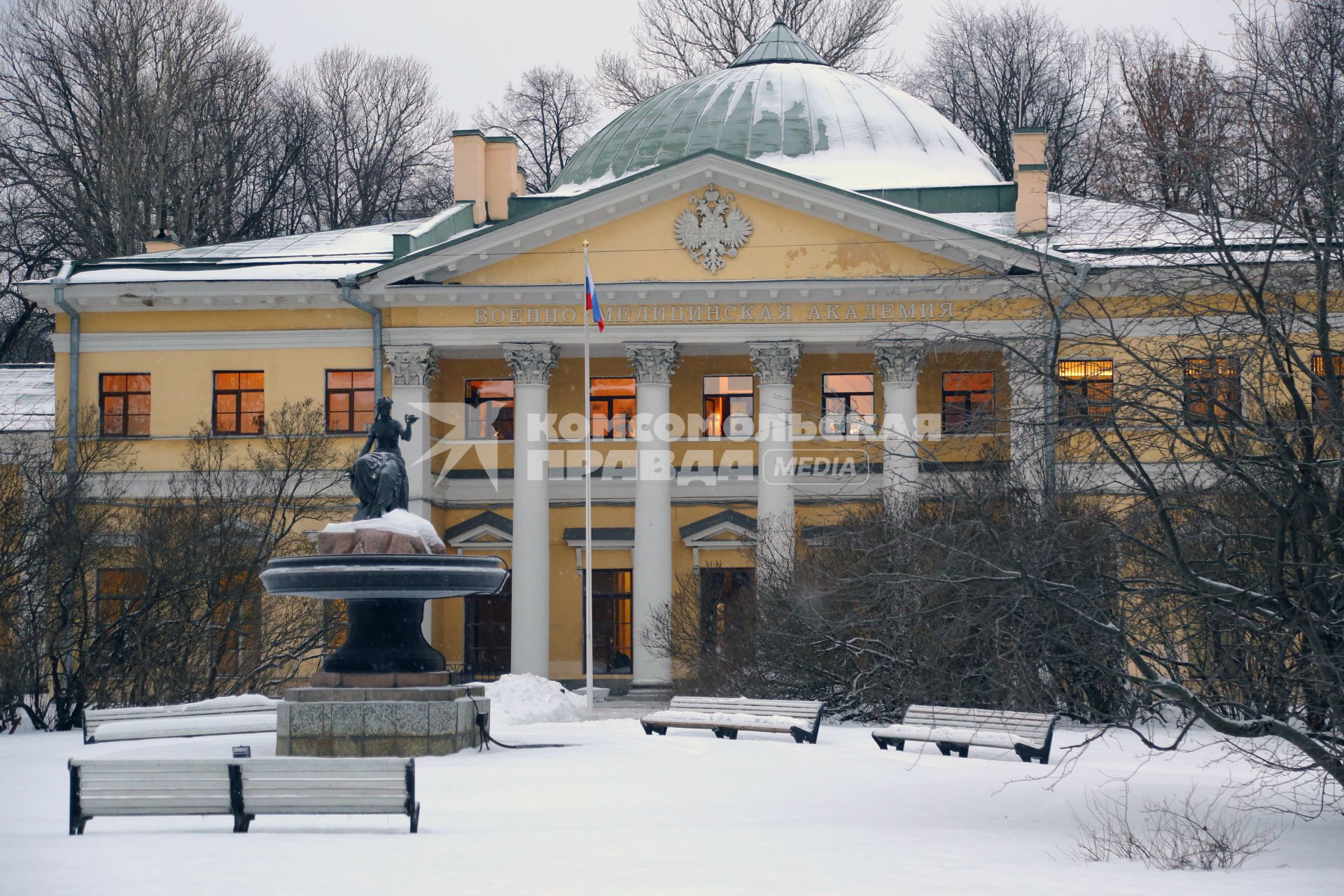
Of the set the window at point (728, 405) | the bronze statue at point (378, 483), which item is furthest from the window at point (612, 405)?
the bronze statue at point (378, 483)

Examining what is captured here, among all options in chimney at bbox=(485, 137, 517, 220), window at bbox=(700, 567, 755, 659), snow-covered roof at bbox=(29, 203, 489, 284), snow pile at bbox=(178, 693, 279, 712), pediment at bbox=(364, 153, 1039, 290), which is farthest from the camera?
chimney at bbox=(485, 137, 517, 220)

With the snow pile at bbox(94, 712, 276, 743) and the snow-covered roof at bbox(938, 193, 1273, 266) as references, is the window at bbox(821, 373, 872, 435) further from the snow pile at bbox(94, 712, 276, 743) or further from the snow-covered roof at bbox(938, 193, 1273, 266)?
the snow-covered roof at bbox(938, 193, 1273, 266)

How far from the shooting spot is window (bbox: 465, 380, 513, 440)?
118 ft

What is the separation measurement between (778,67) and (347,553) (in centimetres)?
2992

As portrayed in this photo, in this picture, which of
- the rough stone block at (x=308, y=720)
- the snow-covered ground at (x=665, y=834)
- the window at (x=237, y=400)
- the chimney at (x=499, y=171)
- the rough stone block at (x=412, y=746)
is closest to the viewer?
the snow-covered ground at (x=665, y=834)

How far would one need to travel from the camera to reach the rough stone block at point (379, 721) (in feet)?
49.4

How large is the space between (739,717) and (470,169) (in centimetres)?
2200

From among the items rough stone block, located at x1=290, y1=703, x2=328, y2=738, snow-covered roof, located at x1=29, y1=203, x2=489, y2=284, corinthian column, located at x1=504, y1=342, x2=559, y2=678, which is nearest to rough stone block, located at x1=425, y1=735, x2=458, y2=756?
rough stone block, located at x1=290, y1=703, x2=328, y2=738

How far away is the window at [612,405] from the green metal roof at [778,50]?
39.9ft

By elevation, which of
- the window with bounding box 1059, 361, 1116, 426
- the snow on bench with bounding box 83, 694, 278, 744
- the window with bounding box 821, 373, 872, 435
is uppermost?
the window with bounding box 821, 373, 872, 435

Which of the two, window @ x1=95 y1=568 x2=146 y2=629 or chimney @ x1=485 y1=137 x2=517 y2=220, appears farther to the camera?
chimney @ x1=485 y1=137 x2=517 y2=220

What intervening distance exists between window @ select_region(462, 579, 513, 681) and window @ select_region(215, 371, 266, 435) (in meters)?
5.91

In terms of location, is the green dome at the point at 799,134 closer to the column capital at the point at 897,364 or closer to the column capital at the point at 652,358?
the column capital at the point at 897,364

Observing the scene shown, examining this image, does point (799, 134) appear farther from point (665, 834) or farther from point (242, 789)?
point (242, 789)
